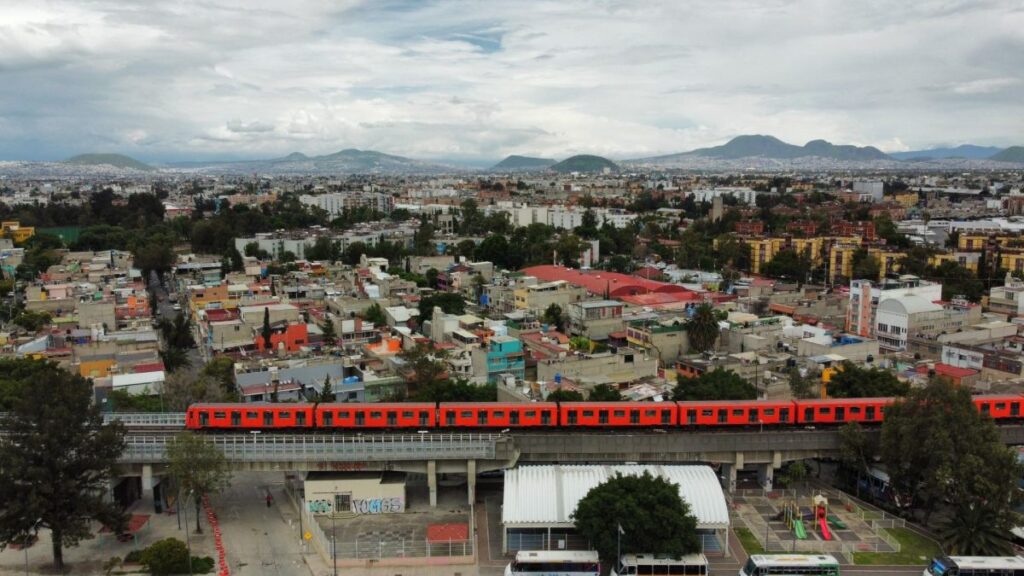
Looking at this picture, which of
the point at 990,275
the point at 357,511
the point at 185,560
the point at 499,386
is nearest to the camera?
the point at 185,560

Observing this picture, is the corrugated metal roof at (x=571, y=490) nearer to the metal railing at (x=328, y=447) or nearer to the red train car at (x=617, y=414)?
the metal railing at (x=328, y=447)

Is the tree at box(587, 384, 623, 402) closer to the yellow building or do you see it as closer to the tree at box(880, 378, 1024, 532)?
the tree at box(880, 378, 1024, 532)

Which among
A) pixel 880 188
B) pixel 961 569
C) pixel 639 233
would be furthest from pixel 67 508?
pixel 880 188

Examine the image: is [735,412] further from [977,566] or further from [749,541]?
[977,566]

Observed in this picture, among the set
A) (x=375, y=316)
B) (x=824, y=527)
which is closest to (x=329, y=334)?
(x=375, y=316)

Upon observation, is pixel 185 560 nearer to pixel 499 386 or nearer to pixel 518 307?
pixel 499 386

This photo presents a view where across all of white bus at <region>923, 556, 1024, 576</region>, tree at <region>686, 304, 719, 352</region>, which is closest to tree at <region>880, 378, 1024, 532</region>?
white bus at <region>923, 556, 1024, 576</region>
